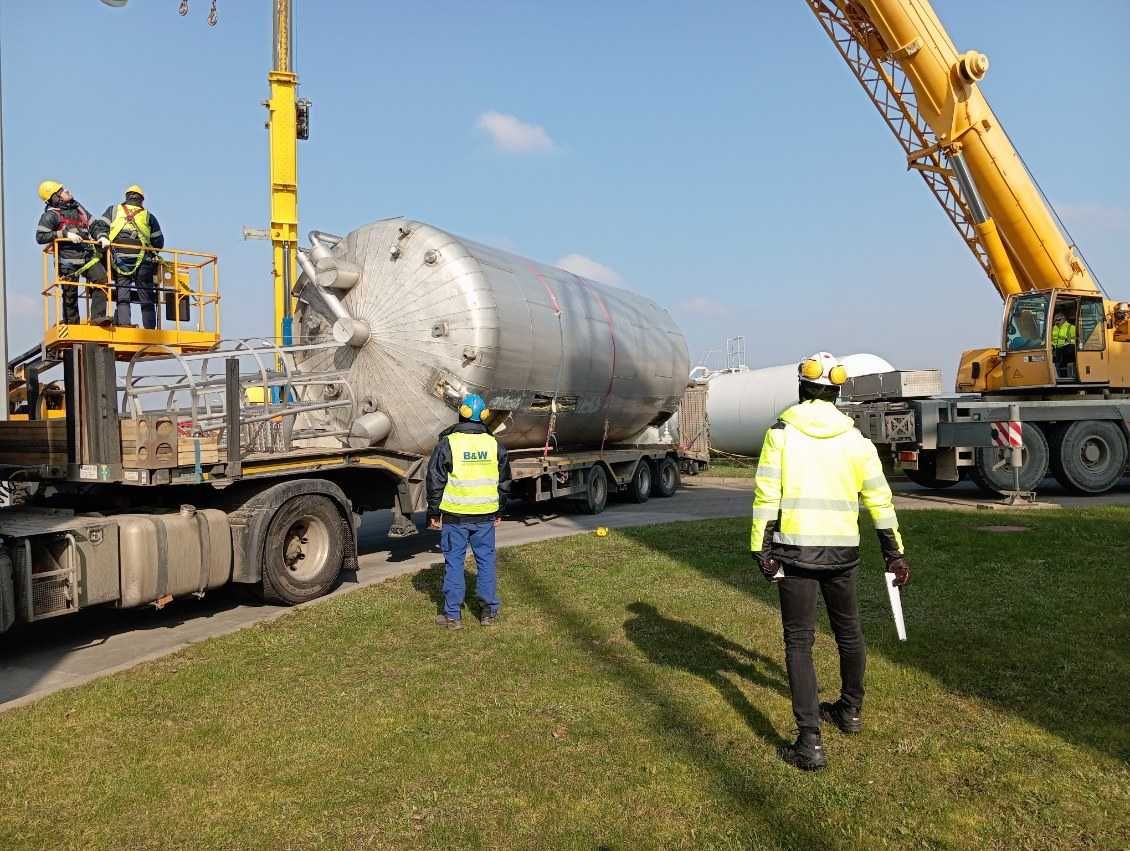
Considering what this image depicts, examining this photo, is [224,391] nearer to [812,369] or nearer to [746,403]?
[812,369]

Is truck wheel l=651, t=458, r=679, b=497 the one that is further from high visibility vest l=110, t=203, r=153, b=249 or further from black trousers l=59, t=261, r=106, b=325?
black trousers l=59, t=261, r=106, b=325

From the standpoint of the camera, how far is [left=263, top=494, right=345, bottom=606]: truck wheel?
8.20 m

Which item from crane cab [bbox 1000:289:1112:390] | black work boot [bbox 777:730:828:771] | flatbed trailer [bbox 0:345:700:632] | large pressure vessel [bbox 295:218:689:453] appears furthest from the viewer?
crane cab [bbox 1000:289:1112:390]

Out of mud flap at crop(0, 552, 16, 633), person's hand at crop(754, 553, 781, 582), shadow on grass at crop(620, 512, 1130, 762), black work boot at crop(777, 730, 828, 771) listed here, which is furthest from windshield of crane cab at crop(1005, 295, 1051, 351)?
mud flap at crop(0, 552, 16, 633)

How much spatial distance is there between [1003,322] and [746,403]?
1109 centimetres

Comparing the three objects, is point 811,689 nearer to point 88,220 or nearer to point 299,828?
point 299,828

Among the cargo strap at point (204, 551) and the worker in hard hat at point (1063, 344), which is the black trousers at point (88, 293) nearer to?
the cargo strap at point (204, 551)

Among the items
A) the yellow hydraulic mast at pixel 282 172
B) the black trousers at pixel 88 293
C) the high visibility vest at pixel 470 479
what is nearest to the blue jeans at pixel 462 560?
the high visibility vest at pixel 470 479

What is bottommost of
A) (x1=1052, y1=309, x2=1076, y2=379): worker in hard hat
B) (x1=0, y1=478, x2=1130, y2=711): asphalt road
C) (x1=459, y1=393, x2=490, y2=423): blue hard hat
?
(x1=0, y1=478, x2=1130, y2=711): asphalt road

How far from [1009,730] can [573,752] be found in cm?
237

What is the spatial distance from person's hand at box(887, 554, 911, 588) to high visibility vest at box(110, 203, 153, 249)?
879cm

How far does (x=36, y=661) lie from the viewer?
683 cm

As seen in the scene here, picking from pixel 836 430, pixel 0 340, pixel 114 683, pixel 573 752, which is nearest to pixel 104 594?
pixel 114 683

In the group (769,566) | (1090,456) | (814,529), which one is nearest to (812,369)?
(814,529)
